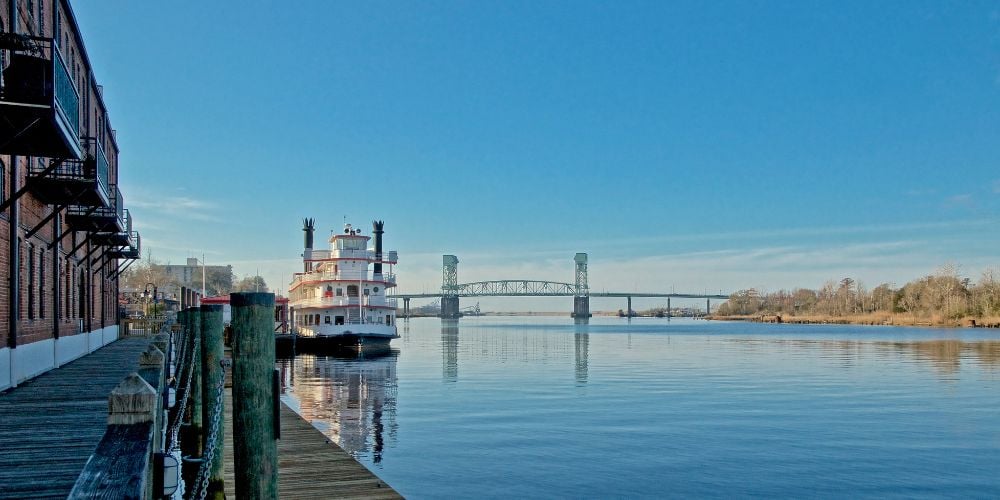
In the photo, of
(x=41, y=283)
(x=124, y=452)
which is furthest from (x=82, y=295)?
(x=124, y=452)

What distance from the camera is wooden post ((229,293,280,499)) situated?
722 cm

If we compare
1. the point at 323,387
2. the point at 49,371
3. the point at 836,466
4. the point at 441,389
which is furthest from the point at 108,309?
the point at 836,466

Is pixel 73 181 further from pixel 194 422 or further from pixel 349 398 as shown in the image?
pixel 349 398

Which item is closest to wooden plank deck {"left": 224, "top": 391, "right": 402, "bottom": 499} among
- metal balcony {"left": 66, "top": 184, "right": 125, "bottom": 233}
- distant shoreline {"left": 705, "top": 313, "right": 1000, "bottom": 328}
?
metal balcony {"left": 66, "top": 184, "right": 125, "bottom": 233}

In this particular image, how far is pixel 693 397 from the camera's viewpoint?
3166 centimetres

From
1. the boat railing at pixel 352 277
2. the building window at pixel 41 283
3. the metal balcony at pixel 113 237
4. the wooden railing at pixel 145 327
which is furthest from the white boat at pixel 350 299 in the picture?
the building window at pixel 41 283

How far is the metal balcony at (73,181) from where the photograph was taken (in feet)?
69.3

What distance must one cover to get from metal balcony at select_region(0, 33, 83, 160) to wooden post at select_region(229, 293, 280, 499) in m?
7.36

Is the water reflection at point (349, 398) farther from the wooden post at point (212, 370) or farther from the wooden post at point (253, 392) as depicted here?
the wooden post at point (253, 392)

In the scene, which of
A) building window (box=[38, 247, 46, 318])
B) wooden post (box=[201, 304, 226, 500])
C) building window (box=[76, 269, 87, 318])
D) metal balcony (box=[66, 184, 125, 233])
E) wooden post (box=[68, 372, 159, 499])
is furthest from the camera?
building window (box=[76, 269, 87, 318])

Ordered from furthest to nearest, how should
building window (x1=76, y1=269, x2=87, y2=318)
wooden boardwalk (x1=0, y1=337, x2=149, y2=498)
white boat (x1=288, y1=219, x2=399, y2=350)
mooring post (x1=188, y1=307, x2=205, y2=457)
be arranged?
white boat (x1=288, y1=219, x2=399, y2=350) → building window (x1=76, y1=269, x2=87, y2=318) → mooring post (x1=188, y1=307, x2=205, y2=457) → wooden boardwalk (x1=0, y1=337, x2=149, y2=498)

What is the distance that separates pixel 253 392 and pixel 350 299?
5539cm

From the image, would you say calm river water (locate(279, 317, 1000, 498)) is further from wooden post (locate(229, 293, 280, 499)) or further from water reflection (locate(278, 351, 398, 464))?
wooden post (locate(229, 293, 280, 499))

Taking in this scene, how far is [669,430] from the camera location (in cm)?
2320
